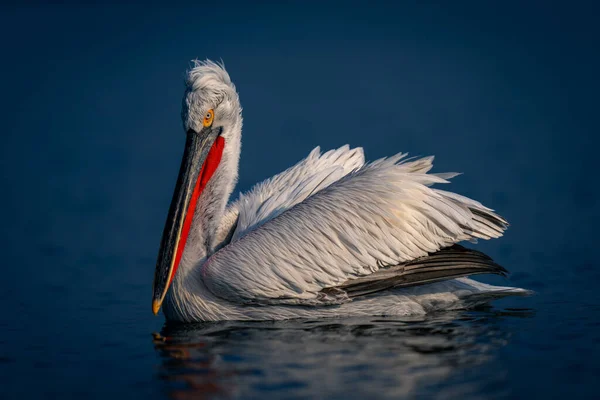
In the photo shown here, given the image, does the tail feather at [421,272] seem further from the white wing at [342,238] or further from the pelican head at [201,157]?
the pelican head at [201,157]

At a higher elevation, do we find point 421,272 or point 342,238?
point 342,238

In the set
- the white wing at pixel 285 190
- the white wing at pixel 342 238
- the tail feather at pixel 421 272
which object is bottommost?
the tail feather at pixel 421 272

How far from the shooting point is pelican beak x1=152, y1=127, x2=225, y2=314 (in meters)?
5.07

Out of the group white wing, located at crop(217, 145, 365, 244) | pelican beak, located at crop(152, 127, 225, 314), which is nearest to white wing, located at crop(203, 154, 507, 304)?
pelican beak, located at crop(152, 127, 225, 314)

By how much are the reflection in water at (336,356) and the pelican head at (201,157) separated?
0.55 m

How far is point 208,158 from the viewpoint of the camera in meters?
5.54

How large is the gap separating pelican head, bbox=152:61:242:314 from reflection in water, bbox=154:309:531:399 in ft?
1.81

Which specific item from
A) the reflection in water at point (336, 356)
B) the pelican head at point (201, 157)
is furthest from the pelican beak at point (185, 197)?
the reflection in water at point (336, 356)

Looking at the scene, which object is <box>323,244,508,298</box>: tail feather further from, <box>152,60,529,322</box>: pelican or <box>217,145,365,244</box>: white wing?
<box>217,145,365,244</box>: white wing

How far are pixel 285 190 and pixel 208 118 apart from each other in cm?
95

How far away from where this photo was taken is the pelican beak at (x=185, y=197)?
5.07 m

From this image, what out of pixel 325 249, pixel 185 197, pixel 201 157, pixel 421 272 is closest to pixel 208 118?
pixel 201 157

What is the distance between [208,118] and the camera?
543 centimetres

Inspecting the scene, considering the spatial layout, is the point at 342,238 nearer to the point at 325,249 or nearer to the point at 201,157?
the point at 325,249
